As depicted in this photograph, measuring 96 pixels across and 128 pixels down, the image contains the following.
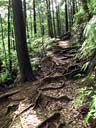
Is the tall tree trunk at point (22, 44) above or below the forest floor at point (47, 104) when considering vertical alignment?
above

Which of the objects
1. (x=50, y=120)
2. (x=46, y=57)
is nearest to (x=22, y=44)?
(x=46, y=57)

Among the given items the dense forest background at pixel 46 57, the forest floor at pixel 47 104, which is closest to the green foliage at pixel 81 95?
the dense forest background at pixel 46 57

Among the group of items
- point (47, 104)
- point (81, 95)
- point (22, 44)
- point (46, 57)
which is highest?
point (22, 44)

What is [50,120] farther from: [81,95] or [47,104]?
[81,95]

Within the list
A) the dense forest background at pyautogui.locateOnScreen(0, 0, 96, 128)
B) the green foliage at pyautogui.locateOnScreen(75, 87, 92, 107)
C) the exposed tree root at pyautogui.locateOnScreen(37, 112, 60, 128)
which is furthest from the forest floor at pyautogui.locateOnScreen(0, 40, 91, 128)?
the green foliage at pyautogui.locateOnScreen(75, 87, 92, 107)

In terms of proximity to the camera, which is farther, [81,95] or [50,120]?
[50,120]

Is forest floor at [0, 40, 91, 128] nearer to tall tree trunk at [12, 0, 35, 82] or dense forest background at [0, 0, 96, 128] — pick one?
dense forest background at [0, 0, 96, 128]

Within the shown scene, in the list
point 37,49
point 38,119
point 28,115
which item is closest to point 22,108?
point 28,115

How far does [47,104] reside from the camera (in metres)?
8.29

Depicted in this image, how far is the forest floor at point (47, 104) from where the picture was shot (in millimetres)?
6977

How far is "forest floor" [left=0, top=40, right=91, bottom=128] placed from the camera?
6977 millimetres

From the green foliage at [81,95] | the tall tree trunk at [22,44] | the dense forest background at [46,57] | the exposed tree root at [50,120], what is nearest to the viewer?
the green foliage at [81,95]

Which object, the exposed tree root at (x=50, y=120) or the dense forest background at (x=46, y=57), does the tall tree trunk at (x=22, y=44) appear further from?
the exposed tree root at (x=50, y=120)

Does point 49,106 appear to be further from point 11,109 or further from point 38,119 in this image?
point 11,109
